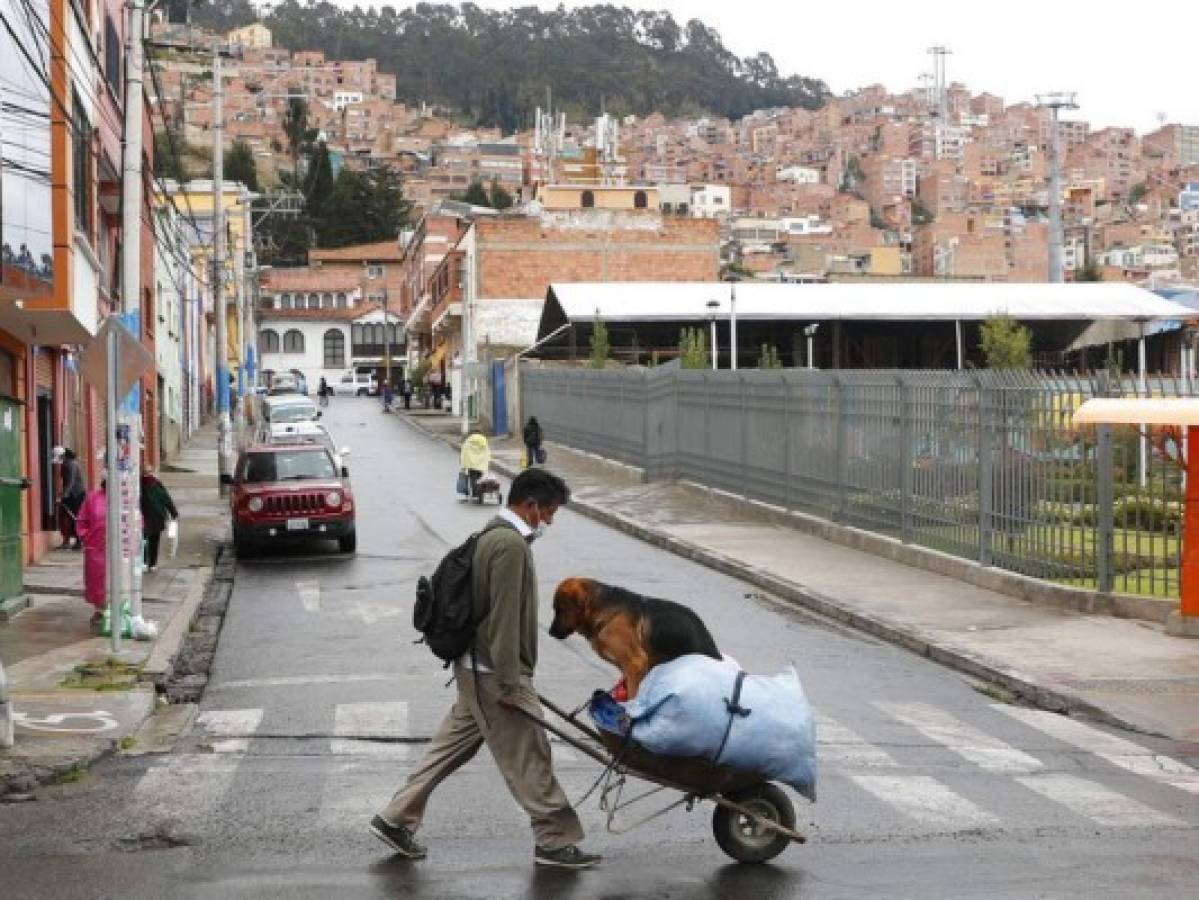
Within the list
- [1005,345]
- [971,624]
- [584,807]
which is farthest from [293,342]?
[584,807]

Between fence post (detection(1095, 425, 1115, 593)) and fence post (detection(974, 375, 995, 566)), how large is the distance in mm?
2273

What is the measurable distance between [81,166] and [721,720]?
19932mm

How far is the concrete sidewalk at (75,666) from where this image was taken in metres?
11.4

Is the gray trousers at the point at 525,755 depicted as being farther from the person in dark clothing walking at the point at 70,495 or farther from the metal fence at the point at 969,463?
the person in dark clothing walking at the point at 70,495

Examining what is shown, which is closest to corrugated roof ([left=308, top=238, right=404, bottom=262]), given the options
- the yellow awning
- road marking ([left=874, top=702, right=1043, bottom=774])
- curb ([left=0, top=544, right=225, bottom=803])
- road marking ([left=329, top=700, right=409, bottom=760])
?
curb ([left=0, top=544, right=225, bottom=803])

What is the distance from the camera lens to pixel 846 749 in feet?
38.1

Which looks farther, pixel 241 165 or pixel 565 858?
pixel 241 165

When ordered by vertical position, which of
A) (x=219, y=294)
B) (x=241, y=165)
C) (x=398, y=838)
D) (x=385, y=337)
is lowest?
(x=398, y=838)

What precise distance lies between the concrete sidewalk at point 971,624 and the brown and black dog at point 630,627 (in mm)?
5485

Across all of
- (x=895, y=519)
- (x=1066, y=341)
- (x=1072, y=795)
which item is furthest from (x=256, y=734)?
(x=1066, y=341)

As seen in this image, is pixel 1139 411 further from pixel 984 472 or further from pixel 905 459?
pixel 905 459

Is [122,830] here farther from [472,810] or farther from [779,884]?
[779,884]

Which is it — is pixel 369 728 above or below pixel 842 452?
below

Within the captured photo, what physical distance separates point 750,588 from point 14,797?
40.1 feet
